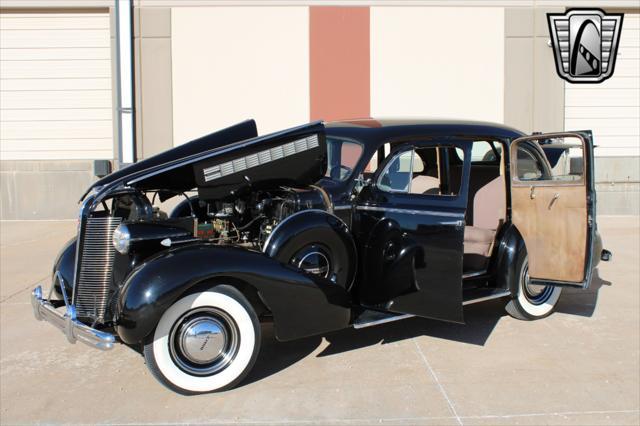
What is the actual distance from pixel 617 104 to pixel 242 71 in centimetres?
808

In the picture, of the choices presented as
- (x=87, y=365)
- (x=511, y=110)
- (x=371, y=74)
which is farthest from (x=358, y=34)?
(x=87, y=365)

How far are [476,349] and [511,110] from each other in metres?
8.67

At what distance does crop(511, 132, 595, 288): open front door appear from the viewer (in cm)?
425

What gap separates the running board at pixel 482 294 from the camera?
461 centimetres

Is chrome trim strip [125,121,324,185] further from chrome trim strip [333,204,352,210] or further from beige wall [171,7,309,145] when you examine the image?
beige wall [171,7,309,145]

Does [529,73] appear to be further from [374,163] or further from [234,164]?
[234,164]

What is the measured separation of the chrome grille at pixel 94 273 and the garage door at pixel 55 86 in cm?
884

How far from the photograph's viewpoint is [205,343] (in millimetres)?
3645

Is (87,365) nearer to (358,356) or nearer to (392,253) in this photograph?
(358,356)

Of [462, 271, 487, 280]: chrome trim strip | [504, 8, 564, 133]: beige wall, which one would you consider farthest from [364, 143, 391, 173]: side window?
[504, 8, 564, 133]: beige wall

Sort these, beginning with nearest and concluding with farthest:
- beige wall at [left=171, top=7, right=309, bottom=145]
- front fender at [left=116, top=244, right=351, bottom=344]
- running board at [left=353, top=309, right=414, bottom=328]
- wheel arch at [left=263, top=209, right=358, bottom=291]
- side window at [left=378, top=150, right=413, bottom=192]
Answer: front fender at [left=116, top=244, right=351, bottom=344] → wheel arch at [left=263, top=209, right=358, bottom=291] → running board at [left=353, top=309, right=414, bottom=328] → side window at [left=378, top=150, right=413, bottom=192] → beige wall at [left=171, top=7, right=309, bottom=145]

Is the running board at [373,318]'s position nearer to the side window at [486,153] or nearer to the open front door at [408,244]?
the open front door at [408,244]

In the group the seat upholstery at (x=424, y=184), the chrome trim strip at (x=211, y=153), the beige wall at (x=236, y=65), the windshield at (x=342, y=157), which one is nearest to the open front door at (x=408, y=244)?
the seat upholstery at (x=424, y=184)

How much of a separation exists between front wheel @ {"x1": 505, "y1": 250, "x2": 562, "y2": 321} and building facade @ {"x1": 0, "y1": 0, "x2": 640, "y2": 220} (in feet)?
23.7
